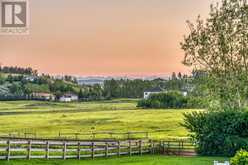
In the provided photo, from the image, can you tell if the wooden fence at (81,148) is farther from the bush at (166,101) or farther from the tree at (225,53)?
the bush at (166,101)

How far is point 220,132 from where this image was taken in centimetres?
3553

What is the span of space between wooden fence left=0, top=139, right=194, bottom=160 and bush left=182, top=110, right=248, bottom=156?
1.94 metres

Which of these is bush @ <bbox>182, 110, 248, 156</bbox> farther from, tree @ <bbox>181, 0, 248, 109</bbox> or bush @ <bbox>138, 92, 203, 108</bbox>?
bush @ <bbox>138, 92, 203, 108</bbox>

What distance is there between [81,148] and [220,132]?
388 inches

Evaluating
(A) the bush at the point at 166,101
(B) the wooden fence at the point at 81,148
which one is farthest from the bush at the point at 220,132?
(A) the bush at the point at 166,101

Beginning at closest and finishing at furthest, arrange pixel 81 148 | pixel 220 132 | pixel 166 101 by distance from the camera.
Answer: pixel 81 148, pixel 220 132, pixel 166 101

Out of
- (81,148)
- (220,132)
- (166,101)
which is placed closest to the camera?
(81,148)

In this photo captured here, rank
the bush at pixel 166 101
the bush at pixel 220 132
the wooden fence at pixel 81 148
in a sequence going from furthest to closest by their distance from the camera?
the bush at pixel 166 101, the bush at pixel 220 132, the wooden fence at pixel 81 148

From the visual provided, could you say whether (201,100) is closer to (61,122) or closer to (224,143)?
(224,143)

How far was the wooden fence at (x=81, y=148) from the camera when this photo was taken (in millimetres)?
27531

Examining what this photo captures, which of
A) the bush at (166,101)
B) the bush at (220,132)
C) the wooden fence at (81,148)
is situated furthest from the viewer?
the bush at (166,101)

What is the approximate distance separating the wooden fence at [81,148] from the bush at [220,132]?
194 centimetres

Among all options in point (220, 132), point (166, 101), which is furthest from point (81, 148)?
point (166, 101)

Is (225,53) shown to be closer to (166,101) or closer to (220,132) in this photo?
(220,132)
